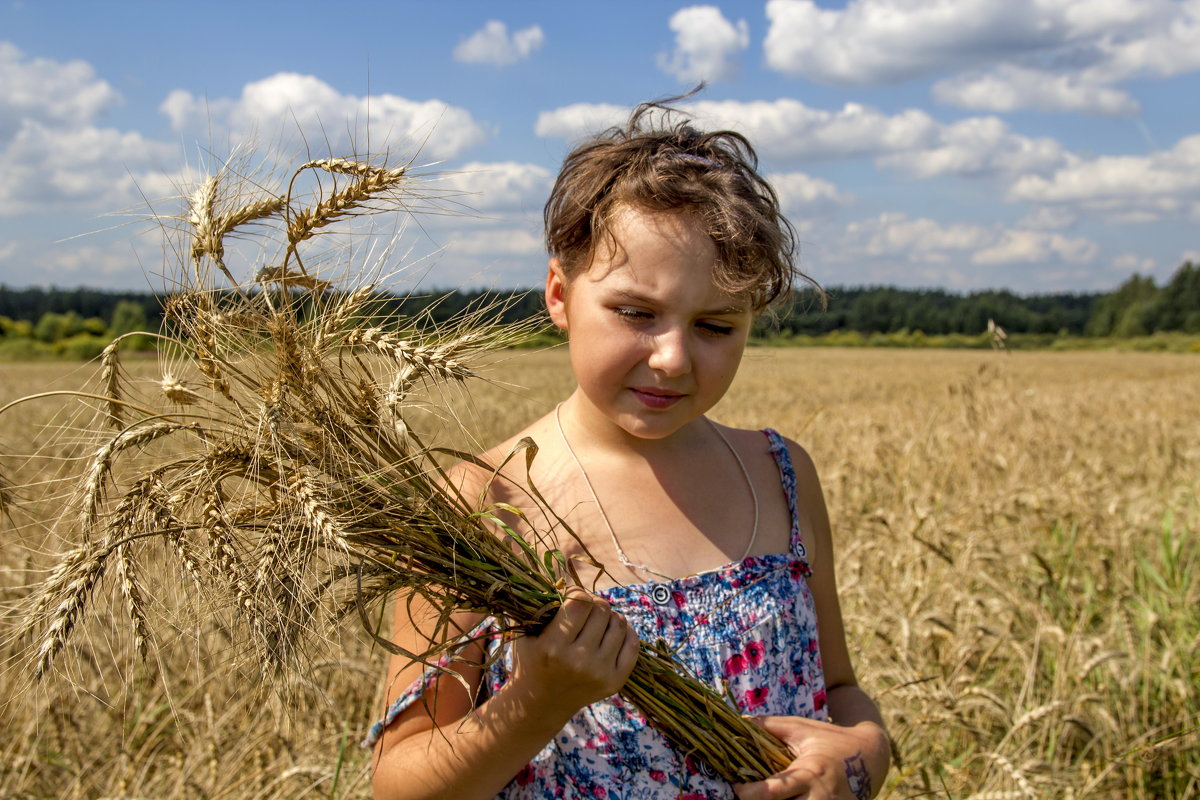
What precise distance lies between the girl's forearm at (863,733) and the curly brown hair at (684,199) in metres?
0.77

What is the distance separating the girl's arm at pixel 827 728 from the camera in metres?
1.42

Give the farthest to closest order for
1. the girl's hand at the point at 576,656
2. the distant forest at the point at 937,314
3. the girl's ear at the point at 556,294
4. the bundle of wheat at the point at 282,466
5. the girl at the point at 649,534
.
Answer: the distant forest at the point at 937,314 < the girl's ear at the point at 556,294 < the girl at the point at 649,534 < the girl's hand at the point at 576,656 < the bundle of wheat at the point at 282,466

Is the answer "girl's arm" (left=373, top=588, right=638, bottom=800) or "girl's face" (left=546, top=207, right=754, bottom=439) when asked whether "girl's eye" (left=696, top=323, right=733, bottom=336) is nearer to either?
"girl's face" (left=546, top=207, right=754, bottom=439)

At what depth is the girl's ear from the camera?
5.24 ft

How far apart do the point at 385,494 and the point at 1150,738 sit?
2788mm

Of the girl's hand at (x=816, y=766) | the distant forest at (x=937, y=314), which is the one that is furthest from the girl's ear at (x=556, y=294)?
the distant forest at (x=937, y=314)

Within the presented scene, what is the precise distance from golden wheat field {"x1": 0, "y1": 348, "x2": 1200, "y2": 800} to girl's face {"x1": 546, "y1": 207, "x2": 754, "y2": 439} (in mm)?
164

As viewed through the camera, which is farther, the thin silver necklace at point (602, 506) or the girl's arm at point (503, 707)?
the thin silver necklace at point (602, 506)

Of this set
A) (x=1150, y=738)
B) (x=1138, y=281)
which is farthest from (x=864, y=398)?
(x=1138, y=281)

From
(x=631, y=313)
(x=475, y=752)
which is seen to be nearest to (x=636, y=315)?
(x=631, y=313)

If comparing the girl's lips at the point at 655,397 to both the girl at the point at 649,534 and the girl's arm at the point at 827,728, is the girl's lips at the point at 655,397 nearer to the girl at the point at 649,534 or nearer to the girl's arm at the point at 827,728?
the girl at the point at 649,534

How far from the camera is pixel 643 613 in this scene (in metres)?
1.46

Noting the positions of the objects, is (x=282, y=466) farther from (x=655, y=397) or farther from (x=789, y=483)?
(x=789, y=483)

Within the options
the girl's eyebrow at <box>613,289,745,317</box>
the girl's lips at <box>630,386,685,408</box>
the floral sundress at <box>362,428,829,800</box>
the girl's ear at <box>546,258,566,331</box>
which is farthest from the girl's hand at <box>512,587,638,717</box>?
the girl's ear at <box>546,258,566,331</box>
